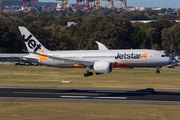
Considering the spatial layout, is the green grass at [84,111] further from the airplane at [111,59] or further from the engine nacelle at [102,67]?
the airplane at [111,59]

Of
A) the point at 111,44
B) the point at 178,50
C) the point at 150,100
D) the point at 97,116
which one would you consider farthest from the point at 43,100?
the point at 178,50

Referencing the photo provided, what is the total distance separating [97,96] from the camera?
51375mm

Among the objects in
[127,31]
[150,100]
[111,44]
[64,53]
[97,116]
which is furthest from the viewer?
[127,31]

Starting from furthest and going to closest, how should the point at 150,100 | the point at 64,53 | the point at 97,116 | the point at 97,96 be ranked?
the point at 64,53, the point at 97,96, the point at 150,100, the point at 97,116

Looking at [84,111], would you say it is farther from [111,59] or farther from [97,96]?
[111,59]

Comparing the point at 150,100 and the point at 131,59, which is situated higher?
the point at 131,59

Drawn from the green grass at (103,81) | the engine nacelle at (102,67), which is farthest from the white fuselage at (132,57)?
the green grass at (103,81)

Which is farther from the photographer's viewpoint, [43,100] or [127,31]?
[127,31]

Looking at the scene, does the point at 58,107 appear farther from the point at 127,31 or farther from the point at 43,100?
the point at 127,31

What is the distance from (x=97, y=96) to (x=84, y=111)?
11825 mm

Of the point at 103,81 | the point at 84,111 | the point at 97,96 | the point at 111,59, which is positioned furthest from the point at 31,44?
the point at 84,111

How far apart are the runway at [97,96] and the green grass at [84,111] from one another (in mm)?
3331

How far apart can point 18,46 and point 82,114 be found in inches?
5961

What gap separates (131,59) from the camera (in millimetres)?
53906
